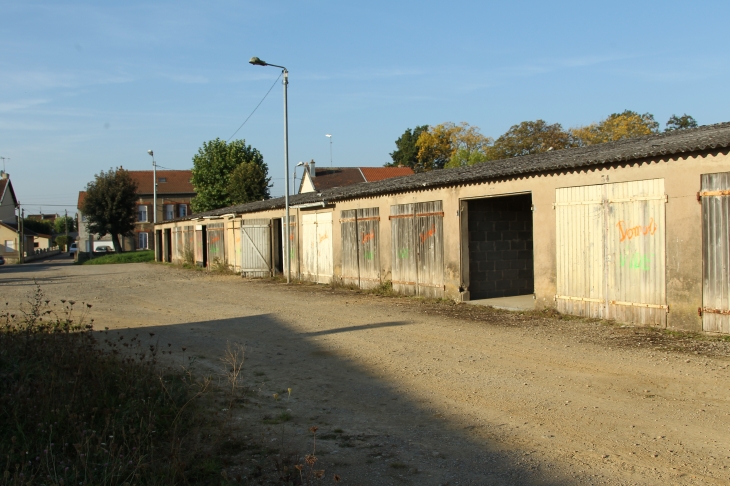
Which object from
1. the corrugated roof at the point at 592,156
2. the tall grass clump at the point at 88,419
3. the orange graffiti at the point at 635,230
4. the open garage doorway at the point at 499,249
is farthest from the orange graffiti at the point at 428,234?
the tall grass clump at the point at 88,419

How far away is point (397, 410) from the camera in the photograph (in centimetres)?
572

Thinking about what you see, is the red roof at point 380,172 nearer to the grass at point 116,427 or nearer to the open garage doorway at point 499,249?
the open garage doorway at point 499,249

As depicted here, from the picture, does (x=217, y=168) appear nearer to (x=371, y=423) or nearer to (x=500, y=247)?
(x=500, y=247)

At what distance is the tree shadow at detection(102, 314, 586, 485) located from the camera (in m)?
4.16

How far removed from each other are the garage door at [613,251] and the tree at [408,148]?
6045cm

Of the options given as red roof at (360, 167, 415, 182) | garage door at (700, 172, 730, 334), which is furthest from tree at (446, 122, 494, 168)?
garage door at (700, 172, 730, 334)

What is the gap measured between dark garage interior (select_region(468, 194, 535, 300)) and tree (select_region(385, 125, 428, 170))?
185 feet

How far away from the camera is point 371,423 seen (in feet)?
17.5

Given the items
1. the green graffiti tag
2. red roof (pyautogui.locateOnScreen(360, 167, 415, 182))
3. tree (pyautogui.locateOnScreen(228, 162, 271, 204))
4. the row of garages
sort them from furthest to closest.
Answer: red roof (pyautogui.locateOnScreen(360, 167, 415, 182)) → tree (pyautogui.locateOnScreen(228, 162, 271, 204)) → the green graffiti tag → the row of garages

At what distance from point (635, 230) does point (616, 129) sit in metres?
37.7

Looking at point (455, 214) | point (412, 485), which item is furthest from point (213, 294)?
point (412, 485)

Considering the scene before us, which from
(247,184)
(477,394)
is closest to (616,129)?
(247,184)

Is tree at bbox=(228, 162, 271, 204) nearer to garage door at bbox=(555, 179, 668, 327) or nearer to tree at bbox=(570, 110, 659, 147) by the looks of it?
tree at bbox=(570, 110, 659, 147)

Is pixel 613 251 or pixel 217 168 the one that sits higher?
pixel 217 168
